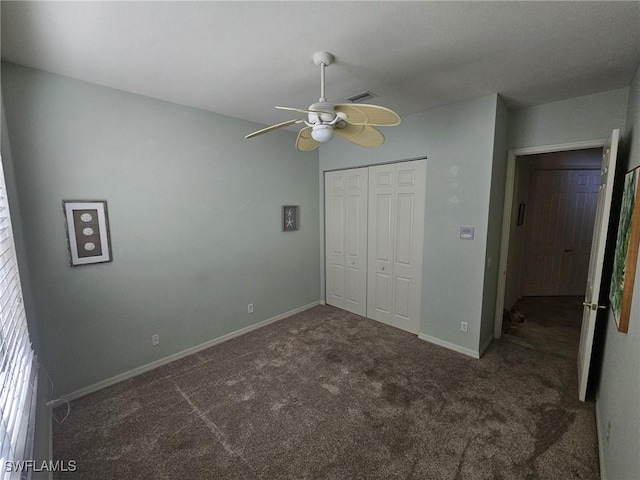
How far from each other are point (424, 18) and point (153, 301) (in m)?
3.07

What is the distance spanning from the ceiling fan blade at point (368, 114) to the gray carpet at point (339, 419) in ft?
6.76

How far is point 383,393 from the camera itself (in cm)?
234

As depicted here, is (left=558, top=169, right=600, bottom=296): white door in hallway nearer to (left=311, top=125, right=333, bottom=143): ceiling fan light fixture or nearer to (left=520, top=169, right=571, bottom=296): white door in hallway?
(left=520, top=169, right=571, bottom=296): white door in hallway

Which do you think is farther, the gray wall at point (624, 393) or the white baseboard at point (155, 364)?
the white baseboard at point (155, 364)

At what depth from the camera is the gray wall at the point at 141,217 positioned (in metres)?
2.07

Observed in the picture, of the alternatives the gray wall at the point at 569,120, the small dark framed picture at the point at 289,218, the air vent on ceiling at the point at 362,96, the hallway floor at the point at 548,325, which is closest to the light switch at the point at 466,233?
the gray wall at the point at 569,120

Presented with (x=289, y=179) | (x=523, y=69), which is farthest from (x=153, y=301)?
(x=523, y=69)

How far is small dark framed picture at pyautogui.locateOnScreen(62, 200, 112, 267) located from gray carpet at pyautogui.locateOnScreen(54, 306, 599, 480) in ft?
3.86

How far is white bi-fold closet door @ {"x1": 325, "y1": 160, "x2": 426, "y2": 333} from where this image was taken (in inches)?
130

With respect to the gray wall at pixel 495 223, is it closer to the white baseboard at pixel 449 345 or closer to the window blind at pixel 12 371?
the white baseboard at pixel 449 345

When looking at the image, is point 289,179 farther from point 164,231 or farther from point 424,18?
point 424,18

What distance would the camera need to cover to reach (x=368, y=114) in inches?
63.0
